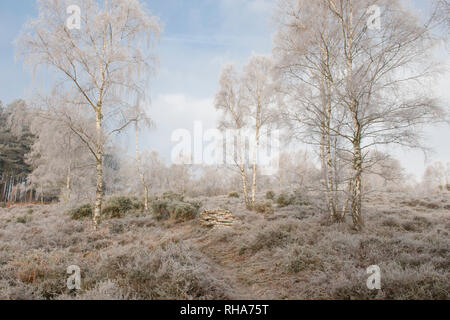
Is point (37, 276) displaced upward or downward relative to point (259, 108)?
downward

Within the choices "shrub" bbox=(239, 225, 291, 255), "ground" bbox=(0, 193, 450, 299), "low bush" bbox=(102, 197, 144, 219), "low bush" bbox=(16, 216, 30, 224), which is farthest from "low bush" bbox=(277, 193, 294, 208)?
"low bush" bbox=(16, 216, 30, 224)

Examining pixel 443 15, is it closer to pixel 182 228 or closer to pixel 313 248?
pixel 313 248

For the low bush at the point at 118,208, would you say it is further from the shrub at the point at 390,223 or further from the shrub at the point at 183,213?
the shrub at the point at 390,223

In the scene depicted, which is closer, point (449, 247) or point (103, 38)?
point (449, 247)

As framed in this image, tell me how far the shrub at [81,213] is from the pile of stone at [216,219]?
7.31 meters

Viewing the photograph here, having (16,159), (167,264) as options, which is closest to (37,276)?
(167,264)

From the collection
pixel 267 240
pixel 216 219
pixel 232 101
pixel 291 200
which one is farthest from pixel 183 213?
pixel 232 101

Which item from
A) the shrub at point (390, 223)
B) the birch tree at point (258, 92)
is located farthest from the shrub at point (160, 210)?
the shrub at point (390, 223)

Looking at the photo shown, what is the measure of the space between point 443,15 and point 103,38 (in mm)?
10882

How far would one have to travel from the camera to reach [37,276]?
12.7ft

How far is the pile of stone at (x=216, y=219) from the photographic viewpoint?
8.75 m

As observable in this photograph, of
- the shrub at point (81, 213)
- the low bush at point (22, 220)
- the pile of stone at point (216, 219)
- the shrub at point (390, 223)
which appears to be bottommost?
the low bush at point (22, 220)

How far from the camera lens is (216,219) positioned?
9.07m

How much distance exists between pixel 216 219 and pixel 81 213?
327 inches
